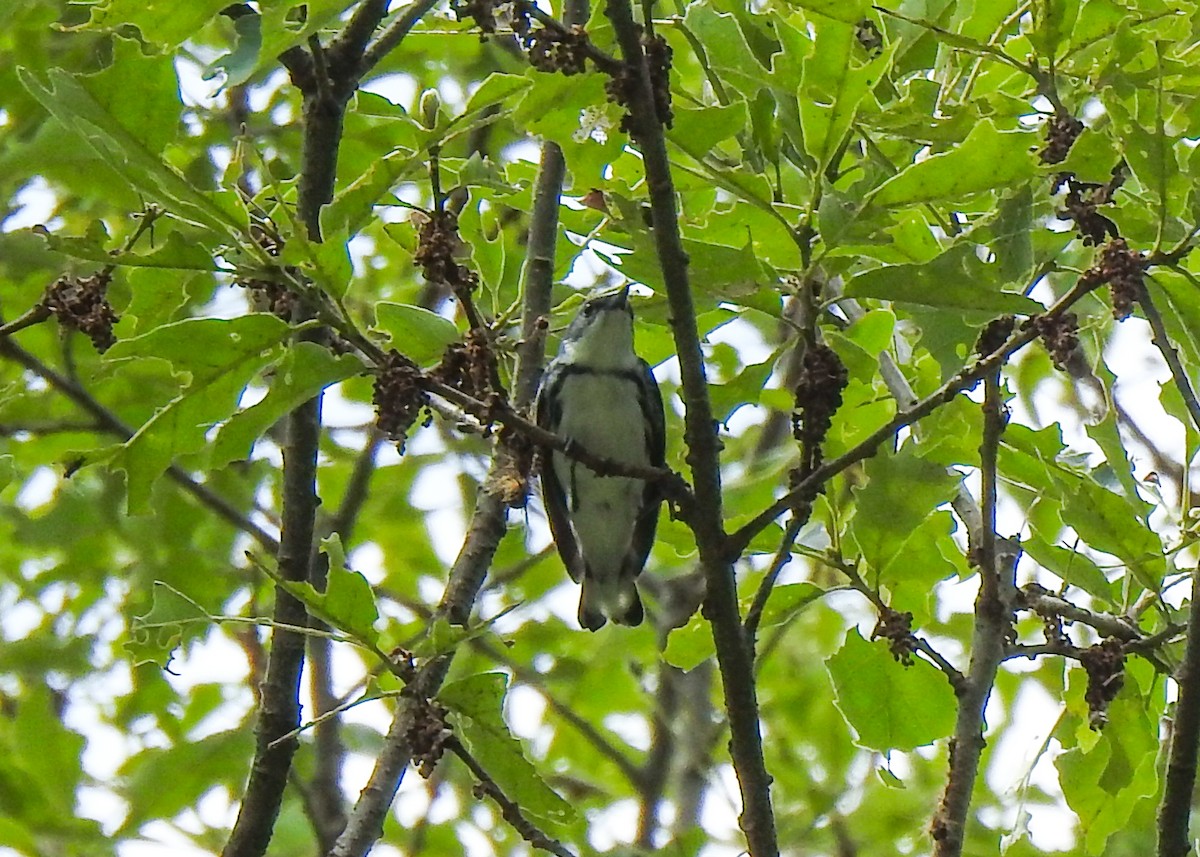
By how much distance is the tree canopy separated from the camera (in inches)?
64.5

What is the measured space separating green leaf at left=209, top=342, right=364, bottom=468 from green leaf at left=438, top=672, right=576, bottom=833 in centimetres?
41

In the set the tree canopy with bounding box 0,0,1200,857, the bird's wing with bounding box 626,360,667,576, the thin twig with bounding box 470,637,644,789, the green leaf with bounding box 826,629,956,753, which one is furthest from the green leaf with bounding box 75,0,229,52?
the thin twig with bounding box 470,637,644,789

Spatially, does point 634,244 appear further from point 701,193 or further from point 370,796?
point 370,796

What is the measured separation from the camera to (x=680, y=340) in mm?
1692

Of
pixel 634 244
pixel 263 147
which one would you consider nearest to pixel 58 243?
pixel 634 244

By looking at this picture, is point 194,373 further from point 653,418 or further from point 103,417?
point 653,418

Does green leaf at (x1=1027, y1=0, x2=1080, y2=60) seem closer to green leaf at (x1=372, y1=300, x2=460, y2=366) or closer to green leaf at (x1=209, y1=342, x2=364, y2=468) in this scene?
green leaf at (x1=372, y1=300, x2=460, y2=366)

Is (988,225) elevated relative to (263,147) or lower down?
lower down

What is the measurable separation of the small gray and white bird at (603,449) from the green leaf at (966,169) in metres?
1.74

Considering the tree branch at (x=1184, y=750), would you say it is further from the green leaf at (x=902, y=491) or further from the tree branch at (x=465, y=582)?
the tree branch at (x=465, y=582)

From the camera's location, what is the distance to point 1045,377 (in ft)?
12.3

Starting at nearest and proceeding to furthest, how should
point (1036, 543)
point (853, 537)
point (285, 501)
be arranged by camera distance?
point (853, 537)
point (1036, 543)
point (285, 501)

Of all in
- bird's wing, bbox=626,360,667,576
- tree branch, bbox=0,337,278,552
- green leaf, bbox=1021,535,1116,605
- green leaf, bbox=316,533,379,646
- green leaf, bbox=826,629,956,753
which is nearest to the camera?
green leaf, bbox=316,533,379,646

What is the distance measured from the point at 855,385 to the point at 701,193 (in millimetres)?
406
